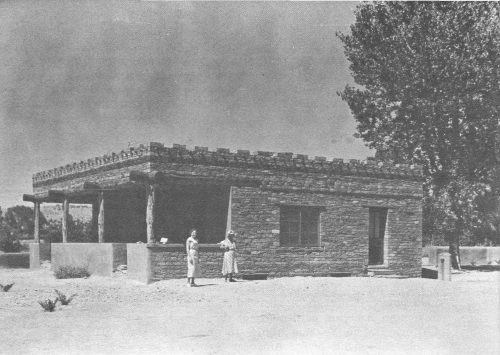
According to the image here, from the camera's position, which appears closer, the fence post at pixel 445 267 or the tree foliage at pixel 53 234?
the fence post at pixel 445 267

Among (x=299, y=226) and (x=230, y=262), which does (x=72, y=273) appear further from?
(x=299, y=226)

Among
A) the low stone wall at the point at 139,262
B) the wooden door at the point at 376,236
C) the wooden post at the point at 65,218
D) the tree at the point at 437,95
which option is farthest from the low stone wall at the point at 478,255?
the low stone wall at the point at 139,262

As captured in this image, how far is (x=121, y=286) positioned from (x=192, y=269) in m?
1.98

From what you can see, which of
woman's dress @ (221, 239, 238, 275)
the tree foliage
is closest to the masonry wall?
woman's dress @ (221, 239, 238, 275)

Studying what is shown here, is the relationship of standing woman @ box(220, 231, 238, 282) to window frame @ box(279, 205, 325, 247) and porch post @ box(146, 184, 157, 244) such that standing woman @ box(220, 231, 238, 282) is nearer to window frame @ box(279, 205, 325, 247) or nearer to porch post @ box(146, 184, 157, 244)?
porch post @ box(146, 184, 157, 244)

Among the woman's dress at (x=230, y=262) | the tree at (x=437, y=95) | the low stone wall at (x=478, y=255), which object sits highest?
the tree at (x=437, y=95)

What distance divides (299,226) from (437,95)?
36.1 feet

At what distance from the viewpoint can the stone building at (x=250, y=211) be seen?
19.2 metres

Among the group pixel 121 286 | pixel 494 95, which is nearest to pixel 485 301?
pixel 121 286

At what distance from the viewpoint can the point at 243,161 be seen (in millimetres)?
20297

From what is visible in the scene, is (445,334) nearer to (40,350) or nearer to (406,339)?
(406,339)

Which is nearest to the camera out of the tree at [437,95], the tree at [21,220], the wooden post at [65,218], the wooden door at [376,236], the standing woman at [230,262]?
the standing woman at [230,262]

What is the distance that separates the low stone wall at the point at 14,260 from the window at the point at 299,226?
12707mm

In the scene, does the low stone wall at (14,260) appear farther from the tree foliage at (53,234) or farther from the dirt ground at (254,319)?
the dirt ground at (254,319)
